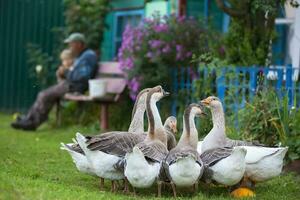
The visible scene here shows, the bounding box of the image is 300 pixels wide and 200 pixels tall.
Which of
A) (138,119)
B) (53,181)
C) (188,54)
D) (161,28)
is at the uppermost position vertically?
(161,28)

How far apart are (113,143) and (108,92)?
6041 millimetres

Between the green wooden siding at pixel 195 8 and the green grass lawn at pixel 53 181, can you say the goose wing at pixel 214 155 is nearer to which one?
the green grass lawn at pixel 53 181

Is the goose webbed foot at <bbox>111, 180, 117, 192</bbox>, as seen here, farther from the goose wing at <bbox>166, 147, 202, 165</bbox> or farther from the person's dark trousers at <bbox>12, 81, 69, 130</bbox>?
the person's dark trousers at <bbox>12, 81, 69, 130</bbox>

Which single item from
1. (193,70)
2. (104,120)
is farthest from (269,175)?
(104,120)

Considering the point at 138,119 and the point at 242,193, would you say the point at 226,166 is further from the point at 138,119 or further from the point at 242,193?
the point at 138,119

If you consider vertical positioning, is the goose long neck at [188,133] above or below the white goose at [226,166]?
above

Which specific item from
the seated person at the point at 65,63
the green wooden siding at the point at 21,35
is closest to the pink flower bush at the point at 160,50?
the seated person at the point at 65,63

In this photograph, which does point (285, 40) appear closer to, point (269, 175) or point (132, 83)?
point (132, 83)

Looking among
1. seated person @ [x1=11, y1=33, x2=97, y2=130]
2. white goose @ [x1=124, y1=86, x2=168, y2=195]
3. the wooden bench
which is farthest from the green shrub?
seated person @ [x1=11, y1=33, x2=97, y2=130]

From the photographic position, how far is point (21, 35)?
1834cm

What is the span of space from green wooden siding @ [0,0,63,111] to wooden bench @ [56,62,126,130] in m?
3.76

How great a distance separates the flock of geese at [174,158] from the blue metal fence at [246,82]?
2.16 meters

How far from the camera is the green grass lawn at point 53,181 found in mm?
7043

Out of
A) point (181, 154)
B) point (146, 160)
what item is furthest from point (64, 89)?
point (181, 154)
